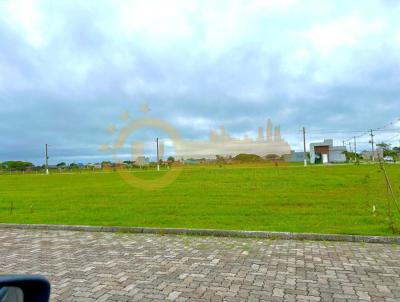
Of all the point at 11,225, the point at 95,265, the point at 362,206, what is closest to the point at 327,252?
the point at 95,265

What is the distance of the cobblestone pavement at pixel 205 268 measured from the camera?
4.33 m

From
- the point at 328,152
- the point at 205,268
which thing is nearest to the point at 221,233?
the point at 205,268

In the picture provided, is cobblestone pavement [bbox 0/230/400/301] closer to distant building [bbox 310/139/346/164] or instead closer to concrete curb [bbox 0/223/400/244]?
concrete curb [bbox 0/223/400/244]

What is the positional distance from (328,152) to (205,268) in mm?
85259

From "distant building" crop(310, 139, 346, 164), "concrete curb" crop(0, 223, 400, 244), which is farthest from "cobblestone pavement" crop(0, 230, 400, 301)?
"distant building" crop(310, 139, 346, 164)

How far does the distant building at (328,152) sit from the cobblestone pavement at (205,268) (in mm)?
77351

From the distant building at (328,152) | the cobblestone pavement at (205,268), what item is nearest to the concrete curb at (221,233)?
the cobblestone pavement at (205,268)

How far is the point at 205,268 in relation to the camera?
5.38 metres

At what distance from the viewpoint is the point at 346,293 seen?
4238 millimetres

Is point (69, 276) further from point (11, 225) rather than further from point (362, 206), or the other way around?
point (362, 206)

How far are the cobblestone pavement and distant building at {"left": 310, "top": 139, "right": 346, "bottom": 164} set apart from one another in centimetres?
7735

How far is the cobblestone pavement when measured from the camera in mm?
4328

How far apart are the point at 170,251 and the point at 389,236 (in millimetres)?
4443

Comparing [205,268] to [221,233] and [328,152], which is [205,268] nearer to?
[221,233]
